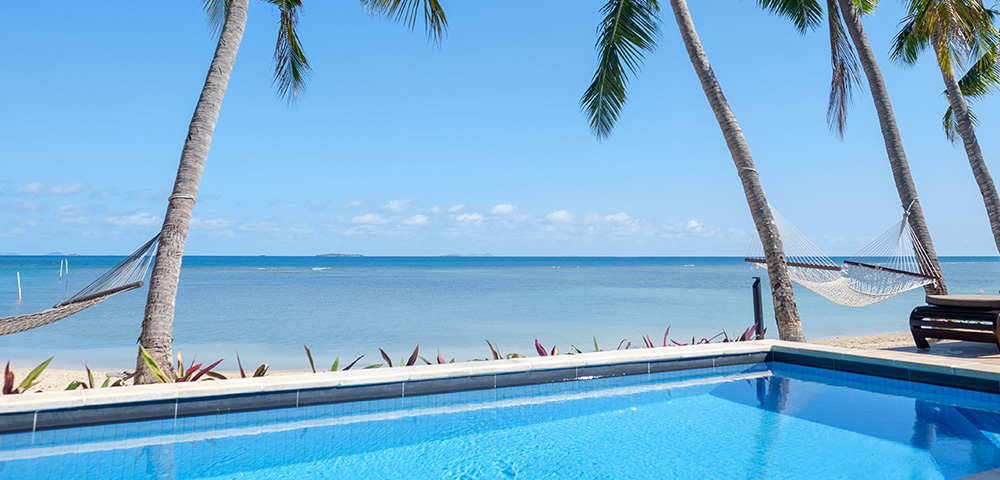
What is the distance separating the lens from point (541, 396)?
3.44m

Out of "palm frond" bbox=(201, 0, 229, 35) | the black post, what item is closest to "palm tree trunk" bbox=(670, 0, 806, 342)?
the black post

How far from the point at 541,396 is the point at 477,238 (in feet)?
87.0

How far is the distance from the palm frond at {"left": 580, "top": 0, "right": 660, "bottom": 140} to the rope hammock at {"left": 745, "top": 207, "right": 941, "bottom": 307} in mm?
2041

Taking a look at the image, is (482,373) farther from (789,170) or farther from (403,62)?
(789,170)

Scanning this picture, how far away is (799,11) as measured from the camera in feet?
19.4

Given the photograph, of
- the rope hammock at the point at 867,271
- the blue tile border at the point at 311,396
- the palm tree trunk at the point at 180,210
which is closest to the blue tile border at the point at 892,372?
the blue tile border at the point at 311,396

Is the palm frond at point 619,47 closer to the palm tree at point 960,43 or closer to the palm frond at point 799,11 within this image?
the palm frond at point 799,11

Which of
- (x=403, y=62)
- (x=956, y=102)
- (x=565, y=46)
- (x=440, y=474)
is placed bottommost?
(x=440, y=474)

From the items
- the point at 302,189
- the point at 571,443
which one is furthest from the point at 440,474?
the point at 302,189

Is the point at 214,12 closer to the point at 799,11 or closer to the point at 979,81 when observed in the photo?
the point at 799,11

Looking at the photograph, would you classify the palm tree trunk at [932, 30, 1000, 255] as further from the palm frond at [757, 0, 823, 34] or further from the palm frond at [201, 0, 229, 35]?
the palm frond at [201, 0, 229, 35]

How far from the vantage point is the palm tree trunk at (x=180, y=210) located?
3047 mm

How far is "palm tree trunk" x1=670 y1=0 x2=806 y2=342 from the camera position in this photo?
Answer: 4.61 meters

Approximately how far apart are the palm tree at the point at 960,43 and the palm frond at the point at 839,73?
60cm
